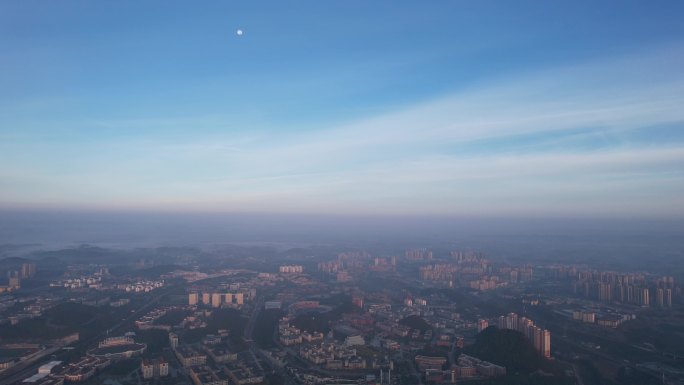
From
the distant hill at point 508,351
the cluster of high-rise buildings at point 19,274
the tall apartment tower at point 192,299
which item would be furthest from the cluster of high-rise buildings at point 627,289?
the cluster of high-rise buildings at point 19,274

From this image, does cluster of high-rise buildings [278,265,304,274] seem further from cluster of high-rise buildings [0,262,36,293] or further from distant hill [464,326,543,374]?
distant hill [464,326,543,374]

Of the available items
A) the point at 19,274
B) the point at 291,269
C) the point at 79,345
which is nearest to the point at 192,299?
the point at 79,345

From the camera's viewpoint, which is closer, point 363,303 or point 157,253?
point 363,303

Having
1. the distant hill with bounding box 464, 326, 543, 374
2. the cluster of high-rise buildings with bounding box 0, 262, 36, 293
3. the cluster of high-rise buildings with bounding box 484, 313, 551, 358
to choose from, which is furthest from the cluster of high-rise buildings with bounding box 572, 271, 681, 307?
the cluster of high-rise buildings with bounding box 0, 262, 36, 293

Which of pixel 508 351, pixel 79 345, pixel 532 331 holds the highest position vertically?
pixel 532 331

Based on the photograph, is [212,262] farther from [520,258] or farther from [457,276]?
[520,258]

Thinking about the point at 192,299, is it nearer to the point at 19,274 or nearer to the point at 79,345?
the point at 79,345

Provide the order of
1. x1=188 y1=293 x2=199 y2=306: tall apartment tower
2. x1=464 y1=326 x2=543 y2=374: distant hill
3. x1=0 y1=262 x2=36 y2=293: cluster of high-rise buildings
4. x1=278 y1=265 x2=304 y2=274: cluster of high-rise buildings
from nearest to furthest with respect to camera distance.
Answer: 1. x1=464 y1=326 x2=543 y2=374: distant hill
2. x1=188 y1=293 x2=199 y2=306: tall apartment tower
3. x1=0 y1=262 x2=36 y2=293: cluster of high-rise buildings
4. x1=278 y1=265 x2=304 y2=274: cluster of high-rise buildings

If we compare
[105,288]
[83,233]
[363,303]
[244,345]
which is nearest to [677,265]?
[363,303]
